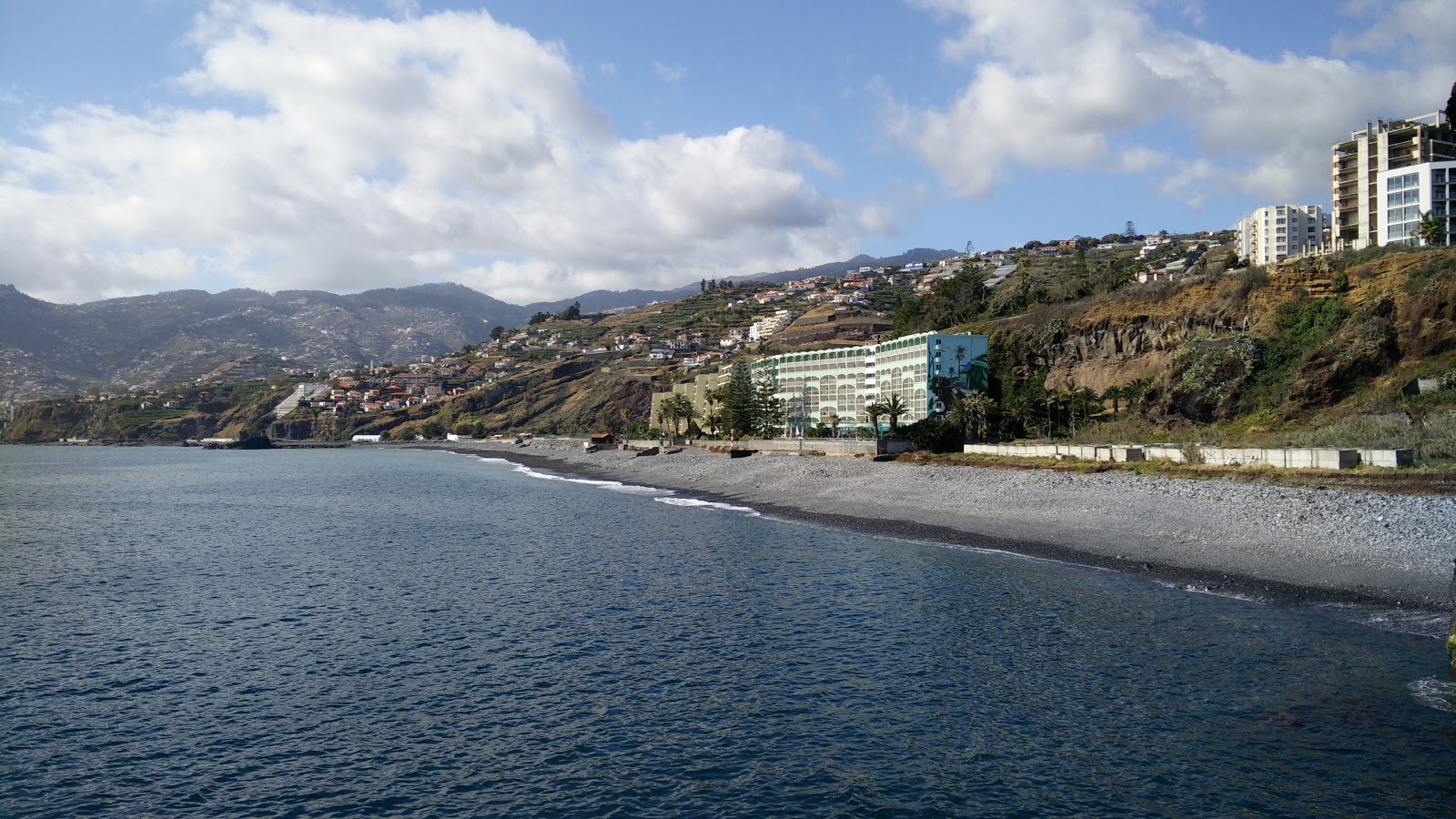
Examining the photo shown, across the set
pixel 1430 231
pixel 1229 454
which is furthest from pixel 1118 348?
pixel 1229 454

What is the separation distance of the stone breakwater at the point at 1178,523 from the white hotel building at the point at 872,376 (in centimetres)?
2197

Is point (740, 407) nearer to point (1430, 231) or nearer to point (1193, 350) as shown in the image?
point (1193, 350)

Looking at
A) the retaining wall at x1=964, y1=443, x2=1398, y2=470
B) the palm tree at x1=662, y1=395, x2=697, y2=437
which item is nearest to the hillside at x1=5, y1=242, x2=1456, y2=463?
the retaining wall at x1=964, y1=443, x2=1398, y2=470

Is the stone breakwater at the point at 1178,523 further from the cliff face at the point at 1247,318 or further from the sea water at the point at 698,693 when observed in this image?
the cliff face at the point at 1247,318

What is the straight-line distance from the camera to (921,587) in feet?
86.9

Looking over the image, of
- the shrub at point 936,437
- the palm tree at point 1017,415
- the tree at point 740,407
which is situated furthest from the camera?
the tree at point 740,407

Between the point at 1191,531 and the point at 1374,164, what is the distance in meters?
63.6

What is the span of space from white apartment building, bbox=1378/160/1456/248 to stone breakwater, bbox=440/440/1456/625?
4417 cm

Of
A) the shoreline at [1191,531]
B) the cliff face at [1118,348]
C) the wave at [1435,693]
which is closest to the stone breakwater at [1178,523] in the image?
the shoreline at [1191,531]

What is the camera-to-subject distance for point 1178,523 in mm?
31719

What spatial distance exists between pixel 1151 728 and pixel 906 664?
521cm

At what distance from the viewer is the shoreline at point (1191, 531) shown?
75.0ft

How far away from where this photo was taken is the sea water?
42.5 feet

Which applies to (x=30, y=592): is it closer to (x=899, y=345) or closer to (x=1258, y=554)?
(x=1258, y=554)
